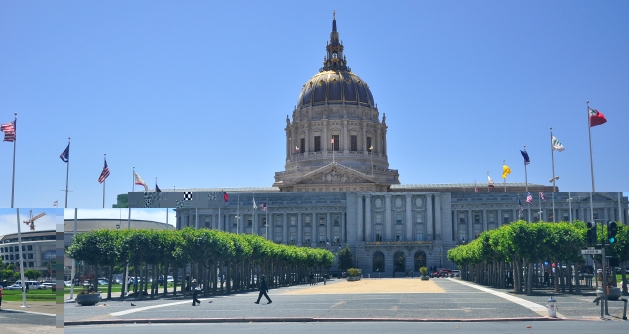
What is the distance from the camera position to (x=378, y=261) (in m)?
150

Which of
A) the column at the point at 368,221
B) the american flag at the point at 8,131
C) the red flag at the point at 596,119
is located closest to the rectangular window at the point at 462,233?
the column at the point at 368,221

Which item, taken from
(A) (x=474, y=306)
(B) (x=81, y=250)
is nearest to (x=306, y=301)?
(A) (x=474, y=306)

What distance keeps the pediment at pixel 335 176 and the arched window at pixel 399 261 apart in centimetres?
2490

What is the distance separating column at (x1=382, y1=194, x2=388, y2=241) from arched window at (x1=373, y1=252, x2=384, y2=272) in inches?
169

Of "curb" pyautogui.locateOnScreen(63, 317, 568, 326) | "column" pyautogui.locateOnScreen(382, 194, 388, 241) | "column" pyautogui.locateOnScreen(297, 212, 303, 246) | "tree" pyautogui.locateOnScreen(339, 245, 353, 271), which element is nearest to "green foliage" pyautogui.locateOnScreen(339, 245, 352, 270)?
"tree" pyautogui.locateOnScreen(339, 245, 353, 271)

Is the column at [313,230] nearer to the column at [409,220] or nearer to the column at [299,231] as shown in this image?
the column at [299,231]

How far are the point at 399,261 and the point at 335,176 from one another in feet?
96.3

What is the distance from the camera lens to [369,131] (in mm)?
192875

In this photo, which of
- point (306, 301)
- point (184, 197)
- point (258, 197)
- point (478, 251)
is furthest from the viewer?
point (258, 197)

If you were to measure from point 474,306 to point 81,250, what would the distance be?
29825 millimetres

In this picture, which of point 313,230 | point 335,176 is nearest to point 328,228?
point 313,230

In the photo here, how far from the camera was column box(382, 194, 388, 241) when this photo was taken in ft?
502

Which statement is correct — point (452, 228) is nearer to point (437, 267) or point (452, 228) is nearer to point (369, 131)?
point (437, 267)

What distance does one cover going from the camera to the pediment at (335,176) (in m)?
170
